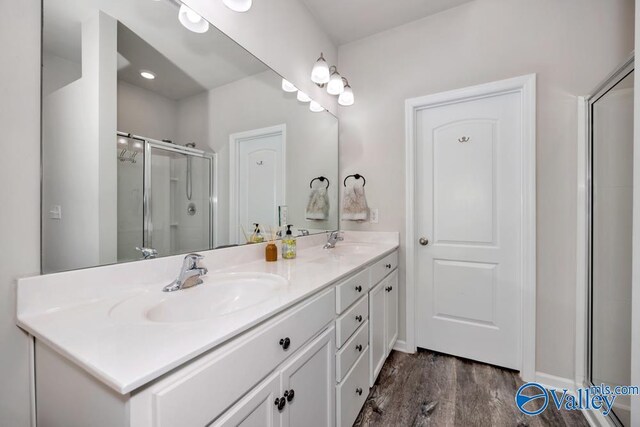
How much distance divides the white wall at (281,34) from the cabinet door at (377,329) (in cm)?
151

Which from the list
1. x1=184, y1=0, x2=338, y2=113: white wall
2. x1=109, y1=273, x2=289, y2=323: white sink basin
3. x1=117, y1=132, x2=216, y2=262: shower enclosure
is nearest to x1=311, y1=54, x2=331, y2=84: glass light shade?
x1=184, y1=0, x2=338, y2=113: white wall

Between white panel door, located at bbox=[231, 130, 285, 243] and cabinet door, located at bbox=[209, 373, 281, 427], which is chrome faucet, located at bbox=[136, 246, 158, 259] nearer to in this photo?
white panel door, located at bbox=[231, 130, 285, 243]

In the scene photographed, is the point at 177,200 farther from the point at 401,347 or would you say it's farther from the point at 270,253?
the point at 401,347

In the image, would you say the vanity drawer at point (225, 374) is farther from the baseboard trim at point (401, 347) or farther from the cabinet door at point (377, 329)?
the baseboard trim at point (401, 347)

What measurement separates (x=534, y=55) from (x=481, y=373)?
83.9 inches

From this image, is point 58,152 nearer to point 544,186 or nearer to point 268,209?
Answer: point 268,209

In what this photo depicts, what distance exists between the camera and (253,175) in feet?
4.98

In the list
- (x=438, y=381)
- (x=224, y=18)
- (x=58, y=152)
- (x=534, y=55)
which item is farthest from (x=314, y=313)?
(x=534, y=55)

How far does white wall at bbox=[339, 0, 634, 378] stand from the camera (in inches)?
61.8

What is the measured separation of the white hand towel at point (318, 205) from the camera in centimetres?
203

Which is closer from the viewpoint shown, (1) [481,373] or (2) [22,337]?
(2) [22,337]

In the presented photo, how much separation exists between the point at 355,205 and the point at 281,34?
4.32 ft


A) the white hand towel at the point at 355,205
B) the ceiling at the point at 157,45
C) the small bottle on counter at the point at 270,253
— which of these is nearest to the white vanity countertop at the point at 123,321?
the small bottle on counter at the point at 270,253

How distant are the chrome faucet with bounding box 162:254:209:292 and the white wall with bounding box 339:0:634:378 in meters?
1.55
